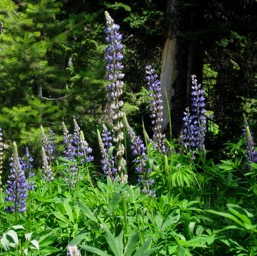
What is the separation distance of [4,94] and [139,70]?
3590 millimetres

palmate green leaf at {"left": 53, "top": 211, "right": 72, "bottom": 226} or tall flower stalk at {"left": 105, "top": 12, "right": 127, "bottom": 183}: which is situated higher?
tall flower stalk at {"left": 105, "top": 12, "right": 127, "bottom": 183}

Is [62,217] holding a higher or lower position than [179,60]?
lower

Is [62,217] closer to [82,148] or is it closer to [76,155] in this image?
[82,148]

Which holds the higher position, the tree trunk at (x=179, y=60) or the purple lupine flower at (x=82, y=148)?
the tree trunk at (x=179, y=60)

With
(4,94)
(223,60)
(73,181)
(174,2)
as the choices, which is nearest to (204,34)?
(174,2)

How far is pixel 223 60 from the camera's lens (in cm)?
805

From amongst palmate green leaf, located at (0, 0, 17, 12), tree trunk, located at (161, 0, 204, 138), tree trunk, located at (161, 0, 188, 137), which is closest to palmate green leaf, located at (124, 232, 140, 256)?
tree trunk, located at (161, 0, 204, 138)

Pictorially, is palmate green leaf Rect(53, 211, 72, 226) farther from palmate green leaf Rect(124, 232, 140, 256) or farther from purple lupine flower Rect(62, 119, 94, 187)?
purple lupine flower Rect(62, 119, 94, 187)

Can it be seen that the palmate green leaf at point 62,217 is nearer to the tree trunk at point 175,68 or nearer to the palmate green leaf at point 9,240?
the palmate green leaf at point 9,240

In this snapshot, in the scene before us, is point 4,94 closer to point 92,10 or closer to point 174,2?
point 92,10

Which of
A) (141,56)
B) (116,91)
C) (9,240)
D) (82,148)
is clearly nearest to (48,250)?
(9,240)

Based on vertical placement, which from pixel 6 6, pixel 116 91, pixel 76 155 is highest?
pixel 6 6

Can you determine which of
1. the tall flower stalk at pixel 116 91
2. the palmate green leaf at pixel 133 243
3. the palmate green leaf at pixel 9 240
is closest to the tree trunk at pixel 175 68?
the tall flower stalk at pixel 116 91

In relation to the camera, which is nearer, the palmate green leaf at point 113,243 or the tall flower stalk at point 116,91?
the palmate green leaf at point 113,243
